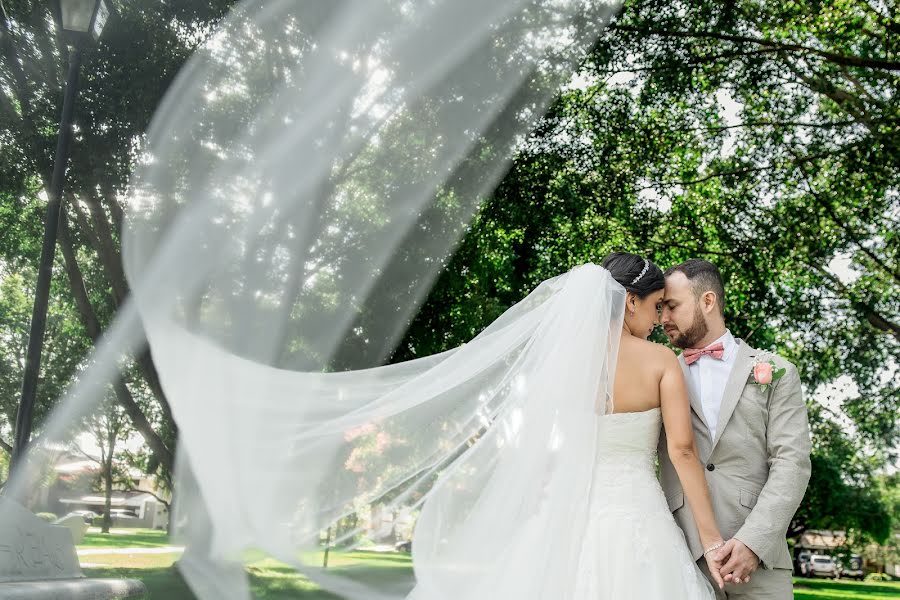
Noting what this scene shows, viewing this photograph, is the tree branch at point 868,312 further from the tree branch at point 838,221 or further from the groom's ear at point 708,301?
the groom's ear at point 708,301

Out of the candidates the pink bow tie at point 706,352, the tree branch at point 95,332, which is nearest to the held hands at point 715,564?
the pink bow tie at point 706,352

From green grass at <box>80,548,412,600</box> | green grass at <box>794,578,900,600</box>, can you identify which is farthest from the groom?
green grass at <box>794,578,900,600</box>

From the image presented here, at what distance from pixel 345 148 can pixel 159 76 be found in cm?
193

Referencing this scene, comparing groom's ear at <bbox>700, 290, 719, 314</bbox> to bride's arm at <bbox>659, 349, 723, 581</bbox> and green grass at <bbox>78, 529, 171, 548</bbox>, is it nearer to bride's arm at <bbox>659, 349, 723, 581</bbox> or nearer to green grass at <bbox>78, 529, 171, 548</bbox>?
bride's arm at <bbox>659, 349, 723, 581</bbox>

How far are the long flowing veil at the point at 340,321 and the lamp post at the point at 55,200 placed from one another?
265mm

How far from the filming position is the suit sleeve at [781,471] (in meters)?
3.02

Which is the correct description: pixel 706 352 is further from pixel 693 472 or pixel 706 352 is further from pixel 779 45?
pixel 779 45

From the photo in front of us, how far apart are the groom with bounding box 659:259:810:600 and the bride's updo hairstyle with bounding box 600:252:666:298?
0.37 feet

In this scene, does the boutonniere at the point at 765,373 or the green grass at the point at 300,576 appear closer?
the boutonniere at the point at 765,373

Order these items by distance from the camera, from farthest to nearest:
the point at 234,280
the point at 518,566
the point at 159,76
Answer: the point at 159,76, the point at 234,280, the point at 518,566

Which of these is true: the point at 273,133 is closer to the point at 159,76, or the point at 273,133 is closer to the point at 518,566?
the point at 159,76

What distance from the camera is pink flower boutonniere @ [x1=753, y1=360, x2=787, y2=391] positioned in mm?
3191

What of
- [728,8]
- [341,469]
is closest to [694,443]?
[341,469]

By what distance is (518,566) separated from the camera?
9.85 feet
